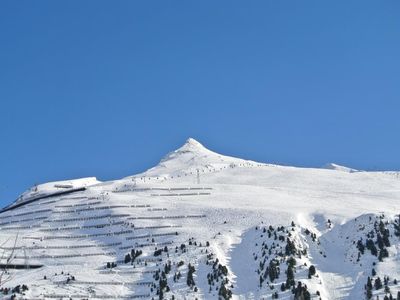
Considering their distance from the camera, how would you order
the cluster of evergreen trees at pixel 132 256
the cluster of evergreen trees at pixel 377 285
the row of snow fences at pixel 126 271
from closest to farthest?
the cluster of evergreen trees at pixel 377 285 → the row of snow fences at pixel 126 271 → the cluster of evergreen trees at pixel 132 256

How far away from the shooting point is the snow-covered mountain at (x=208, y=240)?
83312 mm

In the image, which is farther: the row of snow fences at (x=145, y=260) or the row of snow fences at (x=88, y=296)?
the row of snow fences at (x=145, y=260)

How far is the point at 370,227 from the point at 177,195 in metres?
55.3

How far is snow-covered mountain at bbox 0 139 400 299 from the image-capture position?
83.3 metres

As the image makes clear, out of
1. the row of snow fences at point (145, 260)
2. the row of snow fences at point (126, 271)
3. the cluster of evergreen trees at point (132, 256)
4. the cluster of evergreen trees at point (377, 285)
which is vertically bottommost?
the cluster of evergreen trees at point (377, 285)

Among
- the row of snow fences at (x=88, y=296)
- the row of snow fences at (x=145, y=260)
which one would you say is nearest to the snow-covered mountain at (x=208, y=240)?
the row of snow fences at (x=88, y=296)

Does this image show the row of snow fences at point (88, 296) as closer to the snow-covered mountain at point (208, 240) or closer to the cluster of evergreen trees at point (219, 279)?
the snow-covered mountain at point (208, 240)

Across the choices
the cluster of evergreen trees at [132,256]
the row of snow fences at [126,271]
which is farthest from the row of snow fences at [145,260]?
the row of snow fences at [126,271]

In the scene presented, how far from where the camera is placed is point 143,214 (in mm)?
126062

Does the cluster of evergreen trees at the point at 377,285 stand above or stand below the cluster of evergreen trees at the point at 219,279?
below

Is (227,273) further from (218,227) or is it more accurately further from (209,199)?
(209,199)

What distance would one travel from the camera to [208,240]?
4077 inches

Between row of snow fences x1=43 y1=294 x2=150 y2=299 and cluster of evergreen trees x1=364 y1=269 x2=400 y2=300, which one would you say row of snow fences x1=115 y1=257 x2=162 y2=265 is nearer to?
row of snow fences x1=43 y1=294 x2=150 y2=299

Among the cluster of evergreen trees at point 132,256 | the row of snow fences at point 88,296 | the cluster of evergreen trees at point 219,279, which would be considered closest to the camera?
the cluster of evergreen trees at point 219,279
